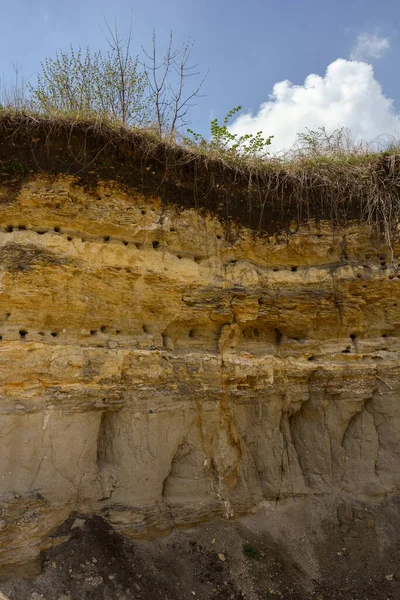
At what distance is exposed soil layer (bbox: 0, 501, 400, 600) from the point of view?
5133 millimetres

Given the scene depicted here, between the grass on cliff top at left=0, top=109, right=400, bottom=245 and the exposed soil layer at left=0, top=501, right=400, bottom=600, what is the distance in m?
4.39

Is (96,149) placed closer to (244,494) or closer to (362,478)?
(244,494)

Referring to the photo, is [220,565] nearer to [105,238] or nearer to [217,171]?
[105,238]

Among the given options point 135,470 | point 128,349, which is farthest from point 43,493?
point 128,349

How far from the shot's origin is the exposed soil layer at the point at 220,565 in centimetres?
513

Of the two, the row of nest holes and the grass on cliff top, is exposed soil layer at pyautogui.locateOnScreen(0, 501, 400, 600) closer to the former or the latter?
the row of nest holes

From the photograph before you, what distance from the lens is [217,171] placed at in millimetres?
7508

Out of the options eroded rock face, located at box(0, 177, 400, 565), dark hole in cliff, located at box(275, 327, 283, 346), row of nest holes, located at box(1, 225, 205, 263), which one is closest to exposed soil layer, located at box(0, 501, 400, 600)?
eroded rock face, located at box(0, 177, 400, 565)

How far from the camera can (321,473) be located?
7.25 meters

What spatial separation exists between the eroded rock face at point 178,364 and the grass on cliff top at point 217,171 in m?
0.28

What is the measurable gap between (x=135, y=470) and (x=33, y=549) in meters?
1.48

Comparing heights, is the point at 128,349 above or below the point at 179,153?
below

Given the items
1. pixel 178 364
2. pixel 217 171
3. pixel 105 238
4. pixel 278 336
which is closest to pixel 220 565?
pixel 178 364

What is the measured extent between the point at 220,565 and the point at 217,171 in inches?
218
